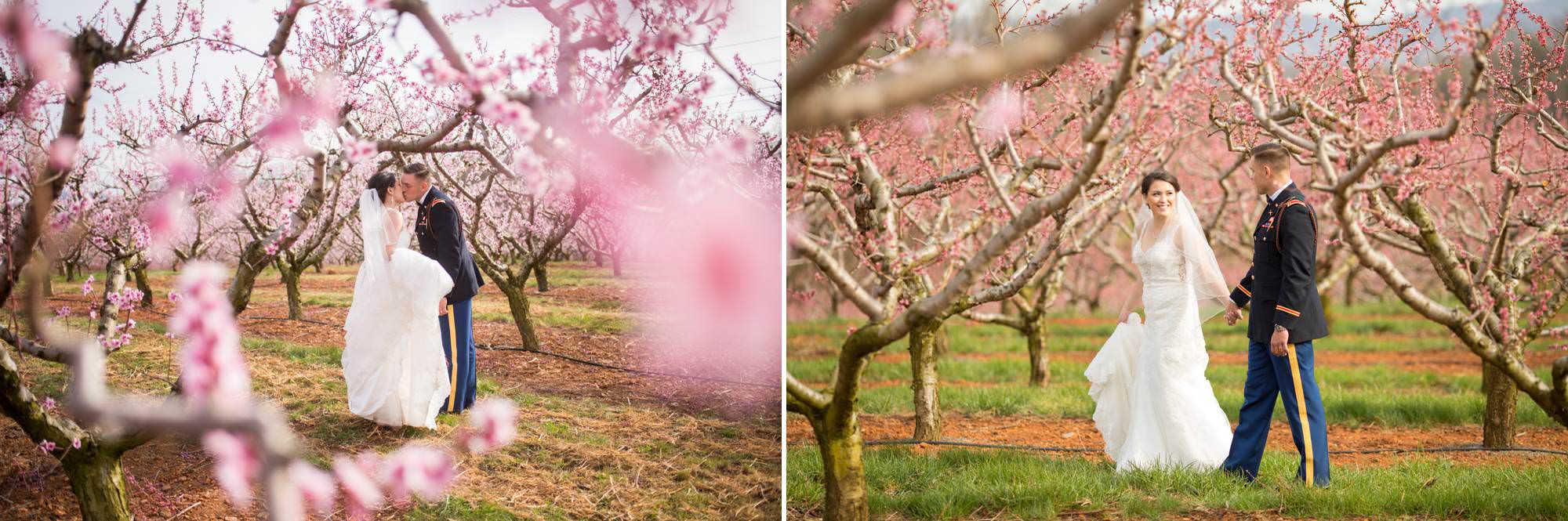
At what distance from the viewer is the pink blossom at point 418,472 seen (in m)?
2.33

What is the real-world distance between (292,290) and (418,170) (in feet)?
1.38

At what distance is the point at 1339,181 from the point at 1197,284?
1163 mm

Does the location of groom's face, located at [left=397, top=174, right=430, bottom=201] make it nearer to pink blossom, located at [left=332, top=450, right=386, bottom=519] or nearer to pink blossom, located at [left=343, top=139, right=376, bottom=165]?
pink blossom, located at [left=343, top=139, right=376, bottom=165]

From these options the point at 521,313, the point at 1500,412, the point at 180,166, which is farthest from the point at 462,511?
the point at 1500,412

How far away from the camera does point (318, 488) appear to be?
2289 mm

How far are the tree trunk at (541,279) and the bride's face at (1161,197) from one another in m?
1.97

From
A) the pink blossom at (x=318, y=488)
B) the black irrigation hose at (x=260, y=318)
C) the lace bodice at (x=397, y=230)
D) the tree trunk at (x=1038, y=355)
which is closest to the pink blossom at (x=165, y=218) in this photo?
the black irrigation hose at (x=260, y=318)

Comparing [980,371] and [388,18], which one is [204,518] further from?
[980,371]

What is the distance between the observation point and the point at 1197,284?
3189 mm

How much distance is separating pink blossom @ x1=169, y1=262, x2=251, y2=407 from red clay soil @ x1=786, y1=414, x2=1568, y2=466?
238 cm

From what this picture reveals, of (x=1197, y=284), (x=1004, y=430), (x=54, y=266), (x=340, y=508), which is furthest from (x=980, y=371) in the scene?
(x=54, y=266)

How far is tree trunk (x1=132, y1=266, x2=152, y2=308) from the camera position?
221 centimetres

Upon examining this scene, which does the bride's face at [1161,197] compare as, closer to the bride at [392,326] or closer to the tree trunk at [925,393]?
the tree trunk at [925,393]

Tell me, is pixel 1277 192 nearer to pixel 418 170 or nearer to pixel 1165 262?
pixel 1165 262
